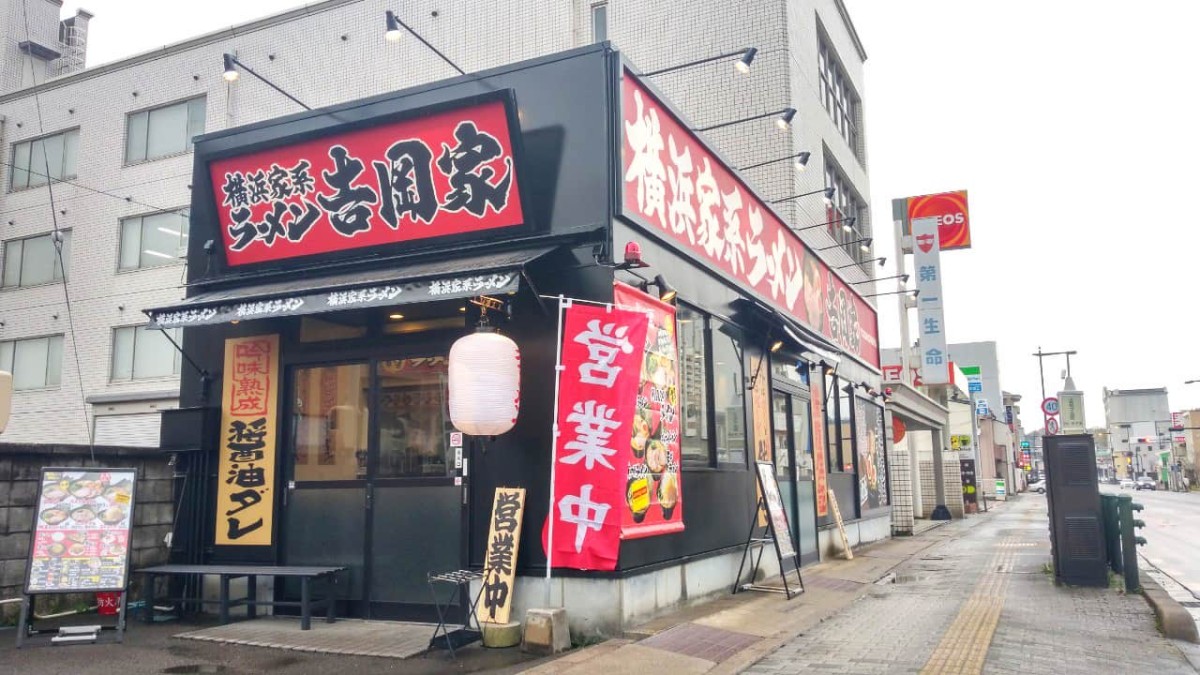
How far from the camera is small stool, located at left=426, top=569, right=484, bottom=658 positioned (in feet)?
25.9

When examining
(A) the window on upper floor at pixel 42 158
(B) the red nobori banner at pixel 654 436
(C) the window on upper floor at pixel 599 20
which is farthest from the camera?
(A) the window on upper floor at pixel 42 158

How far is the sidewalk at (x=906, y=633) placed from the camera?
23.6ft

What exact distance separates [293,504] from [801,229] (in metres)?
12.0

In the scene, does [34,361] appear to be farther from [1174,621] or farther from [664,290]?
[1174,621]

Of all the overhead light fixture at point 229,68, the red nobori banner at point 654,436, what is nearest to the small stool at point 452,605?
the red nobori banner at point 654,436

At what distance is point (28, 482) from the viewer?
916 cm

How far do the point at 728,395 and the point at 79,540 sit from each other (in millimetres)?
7588

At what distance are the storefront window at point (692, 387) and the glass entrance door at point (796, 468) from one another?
2927 millimetres

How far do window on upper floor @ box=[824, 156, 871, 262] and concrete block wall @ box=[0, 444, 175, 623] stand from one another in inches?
607

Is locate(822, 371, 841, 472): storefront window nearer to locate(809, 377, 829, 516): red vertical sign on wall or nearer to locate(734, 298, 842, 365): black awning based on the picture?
locate(809, 377, 829, 516): red vertical sign on wall

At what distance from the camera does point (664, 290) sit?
389 inches

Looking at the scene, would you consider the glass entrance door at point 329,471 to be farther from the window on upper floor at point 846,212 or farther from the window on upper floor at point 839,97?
the window on upper floor at point 839,97

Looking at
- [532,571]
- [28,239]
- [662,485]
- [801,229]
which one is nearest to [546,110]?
[662,485]

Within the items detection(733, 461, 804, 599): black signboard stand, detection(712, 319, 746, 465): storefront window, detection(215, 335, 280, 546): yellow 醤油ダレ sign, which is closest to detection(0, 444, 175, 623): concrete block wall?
detection(215, 335, 280, 546): yellow 醤油ダレ sign
